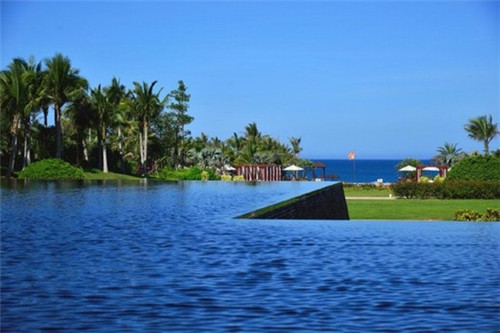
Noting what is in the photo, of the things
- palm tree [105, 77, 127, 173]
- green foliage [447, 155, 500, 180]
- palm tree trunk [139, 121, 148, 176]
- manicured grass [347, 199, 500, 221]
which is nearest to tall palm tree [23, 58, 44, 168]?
palm tree [105, 77, 127, 173]

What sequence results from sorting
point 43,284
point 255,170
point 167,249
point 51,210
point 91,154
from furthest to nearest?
point 255,170 < point 91,154 < point 51,210 < point 167,249 < point 43,284

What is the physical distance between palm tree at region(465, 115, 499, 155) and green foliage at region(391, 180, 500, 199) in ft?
109

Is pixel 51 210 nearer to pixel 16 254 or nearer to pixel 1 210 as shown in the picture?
pixel 1 210

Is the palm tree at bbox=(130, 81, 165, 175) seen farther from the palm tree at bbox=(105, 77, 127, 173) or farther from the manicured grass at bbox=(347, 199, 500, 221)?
the manicured grass at bbox=(347, 199, 500, 221)

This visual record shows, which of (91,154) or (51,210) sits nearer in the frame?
(51,210)

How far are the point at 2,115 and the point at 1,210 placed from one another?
33444 millimetres

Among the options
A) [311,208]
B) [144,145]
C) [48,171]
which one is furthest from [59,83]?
[311,208]

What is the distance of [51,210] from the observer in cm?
1499

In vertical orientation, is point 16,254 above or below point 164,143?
below

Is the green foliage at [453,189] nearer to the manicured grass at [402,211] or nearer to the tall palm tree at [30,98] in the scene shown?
the manicured grass at [402,211]

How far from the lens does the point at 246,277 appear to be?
23.2 feet

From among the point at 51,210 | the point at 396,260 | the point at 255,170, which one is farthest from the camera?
the point at 255,170

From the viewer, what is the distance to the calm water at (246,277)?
529 centimetres

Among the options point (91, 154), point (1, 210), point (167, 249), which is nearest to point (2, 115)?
point (91, 154)
